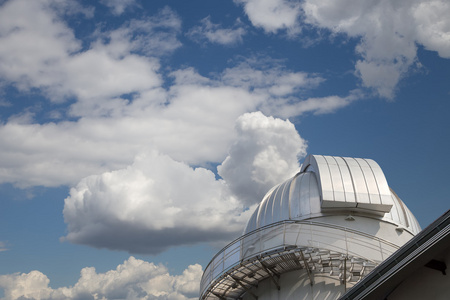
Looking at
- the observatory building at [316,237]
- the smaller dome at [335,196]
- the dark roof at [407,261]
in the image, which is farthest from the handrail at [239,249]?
the dark roof at [407,261]

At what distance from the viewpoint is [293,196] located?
1911 centimetres

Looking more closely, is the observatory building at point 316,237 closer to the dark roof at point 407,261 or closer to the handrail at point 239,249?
the handrail at point 239,249

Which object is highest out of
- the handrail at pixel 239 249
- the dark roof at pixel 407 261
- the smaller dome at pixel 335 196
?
the smaller dome at pixel 335 196

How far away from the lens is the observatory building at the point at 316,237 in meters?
15.8

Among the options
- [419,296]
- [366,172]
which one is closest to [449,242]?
[419,296]

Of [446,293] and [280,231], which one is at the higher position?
[280,231]

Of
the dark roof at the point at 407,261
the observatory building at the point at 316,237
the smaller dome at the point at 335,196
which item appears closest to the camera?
the dark roof at the point at 407,261

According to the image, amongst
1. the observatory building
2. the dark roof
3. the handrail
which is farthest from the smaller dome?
the dark roof

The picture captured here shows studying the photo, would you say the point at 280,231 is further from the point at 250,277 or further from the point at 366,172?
the point at 366,172

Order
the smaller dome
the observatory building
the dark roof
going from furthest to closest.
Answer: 1. the smaller dome
2. the observatory building
3. the dark roof

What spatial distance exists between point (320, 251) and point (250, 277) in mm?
3196

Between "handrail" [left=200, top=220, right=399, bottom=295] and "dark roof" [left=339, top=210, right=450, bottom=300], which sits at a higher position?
"handrail" [left=200, top=220, right=399, bottom=295]

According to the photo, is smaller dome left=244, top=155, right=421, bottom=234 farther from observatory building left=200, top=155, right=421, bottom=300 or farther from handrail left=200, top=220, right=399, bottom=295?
handrail left=200, top=220, right=399, bottom=295

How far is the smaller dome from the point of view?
706 inches
